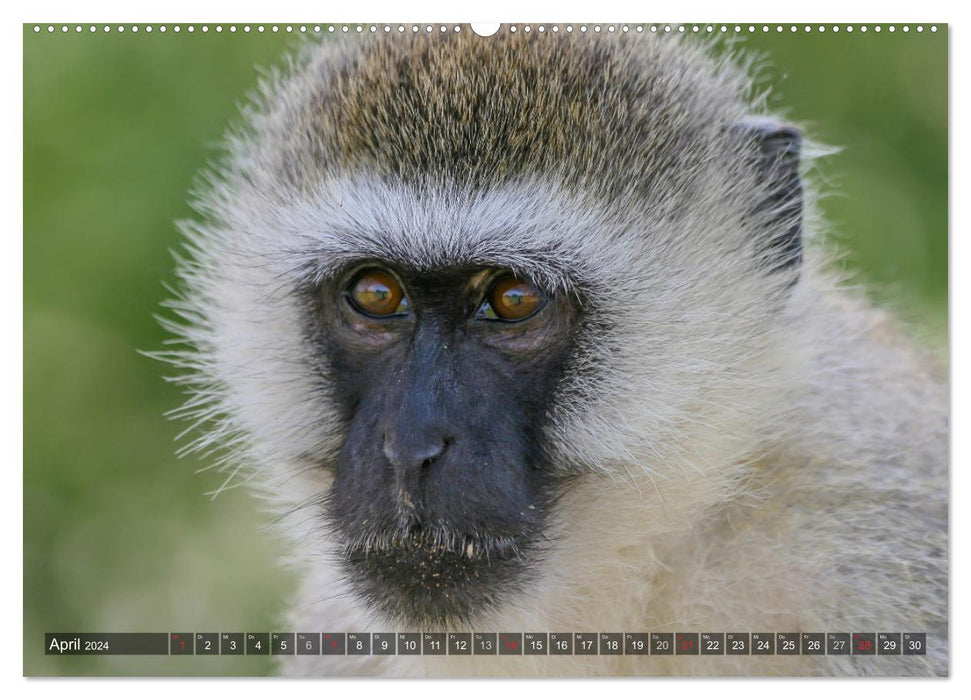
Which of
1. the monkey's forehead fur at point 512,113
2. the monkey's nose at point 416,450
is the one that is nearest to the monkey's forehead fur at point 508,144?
the monkey's forehead fur at point 512,113

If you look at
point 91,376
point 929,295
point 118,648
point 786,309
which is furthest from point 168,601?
point 929,295

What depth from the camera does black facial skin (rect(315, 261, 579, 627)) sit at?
3.06m

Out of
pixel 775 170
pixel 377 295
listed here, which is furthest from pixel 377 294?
pixel 775 170

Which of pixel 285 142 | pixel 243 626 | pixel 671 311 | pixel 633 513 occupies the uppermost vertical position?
pixel 285 142

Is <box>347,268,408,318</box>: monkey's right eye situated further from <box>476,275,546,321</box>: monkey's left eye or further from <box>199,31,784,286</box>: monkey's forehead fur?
<box>476,275,546,321</box>: monkey's left eye

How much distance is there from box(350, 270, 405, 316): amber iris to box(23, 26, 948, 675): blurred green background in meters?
0.87

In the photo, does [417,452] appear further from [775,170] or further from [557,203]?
[775,170]

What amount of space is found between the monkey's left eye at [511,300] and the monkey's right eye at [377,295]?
0.24m

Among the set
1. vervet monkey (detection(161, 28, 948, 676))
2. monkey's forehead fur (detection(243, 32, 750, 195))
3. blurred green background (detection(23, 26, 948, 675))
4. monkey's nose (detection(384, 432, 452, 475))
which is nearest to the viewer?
monkey's nose (detection(384, 432, 452, 475))

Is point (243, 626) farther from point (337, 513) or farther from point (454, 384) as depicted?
point (454, 384)

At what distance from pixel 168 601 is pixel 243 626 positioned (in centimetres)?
26

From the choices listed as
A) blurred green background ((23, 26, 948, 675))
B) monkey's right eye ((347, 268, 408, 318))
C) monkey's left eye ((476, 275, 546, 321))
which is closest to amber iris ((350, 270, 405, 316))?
monkey's right eye ((347, 268, 408, 318))

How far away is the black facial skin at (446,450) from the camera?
10.0 feet

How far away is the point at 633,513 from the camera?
3406 mm
